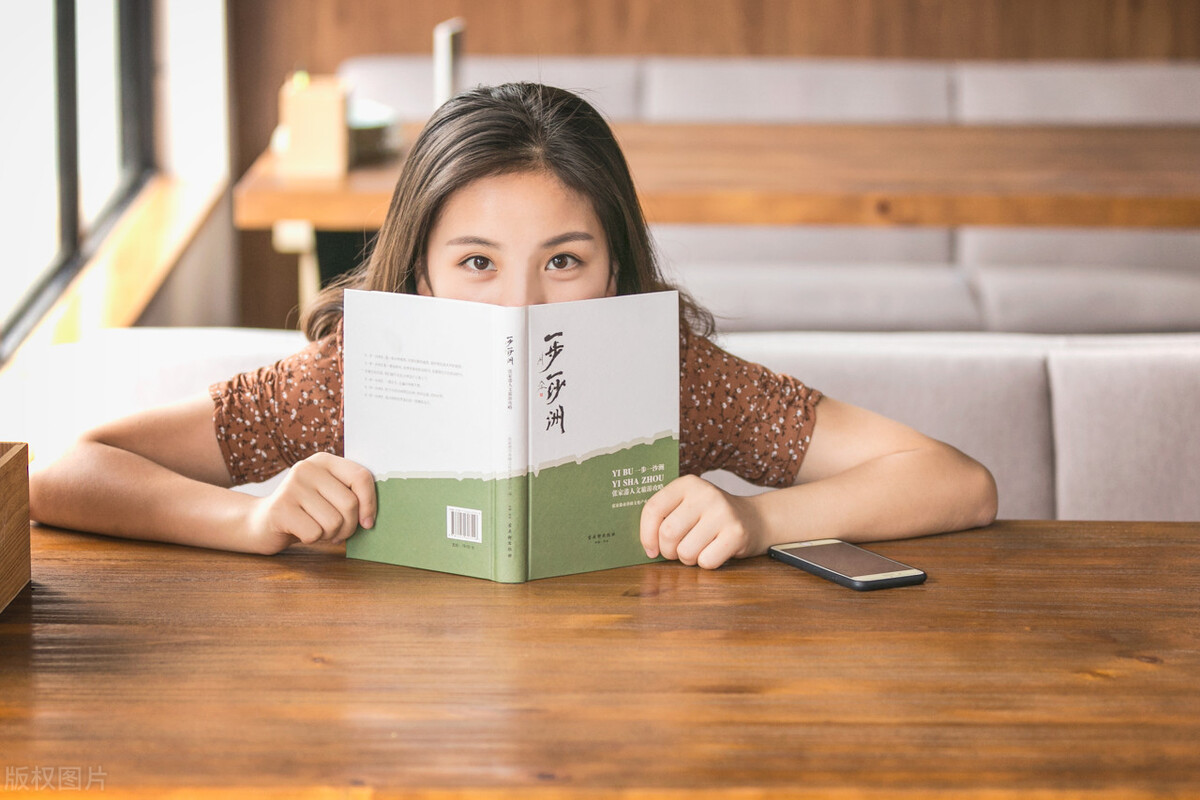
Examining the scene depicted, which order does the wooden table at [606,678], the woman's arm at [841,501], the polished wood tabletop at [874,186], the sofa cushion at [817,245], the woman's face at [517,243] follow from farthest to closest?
the sofa cushion at [817,245] < the polished wood tabletop at [874,186] < the woman's face at [517,243] < the woman's arm at [841,501] < the wooden table at [606,678]

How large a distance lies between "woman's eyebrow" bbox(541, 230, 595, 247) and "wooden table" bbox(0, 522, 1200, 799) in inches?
11.9

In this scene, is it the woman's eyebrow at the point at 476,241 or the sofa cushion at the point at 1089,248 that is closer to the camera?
the woman's eyebrow at the point at 476,241

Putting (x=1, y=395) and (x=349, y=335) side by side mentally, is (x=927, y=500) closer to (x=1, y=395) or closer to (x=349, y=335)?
(x=349, y=335)

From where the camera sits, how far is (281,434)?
1285 mm

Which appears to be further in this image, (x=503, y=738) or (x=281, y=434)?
(x=281, y=434)

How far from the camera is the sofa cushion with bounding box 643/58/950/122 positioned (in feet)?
11.3

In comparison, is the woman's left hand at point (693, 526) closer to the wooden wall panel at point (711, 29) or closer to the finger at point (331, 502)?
the finger at point (331, 502)

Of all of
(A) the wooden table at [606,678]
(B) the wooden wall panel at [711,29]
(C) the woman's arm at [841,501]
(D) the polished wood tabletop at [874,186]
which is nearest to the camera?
(A) the wooden table at [606,678]

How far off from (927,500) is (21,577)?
71cm

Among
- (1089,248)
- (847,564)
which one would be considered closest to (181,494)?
(847,564)

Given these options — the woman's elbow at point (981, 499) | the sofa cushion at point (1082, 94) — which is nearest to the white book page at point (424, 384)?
the woman's elbow at point (981, 499)

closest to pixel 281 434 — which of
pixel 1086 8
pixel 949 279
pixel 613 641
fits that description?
pixel 613 641

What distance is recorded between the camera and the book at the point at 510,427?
976 millimetres

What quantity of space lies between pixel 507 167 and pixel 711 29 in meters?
2.68
